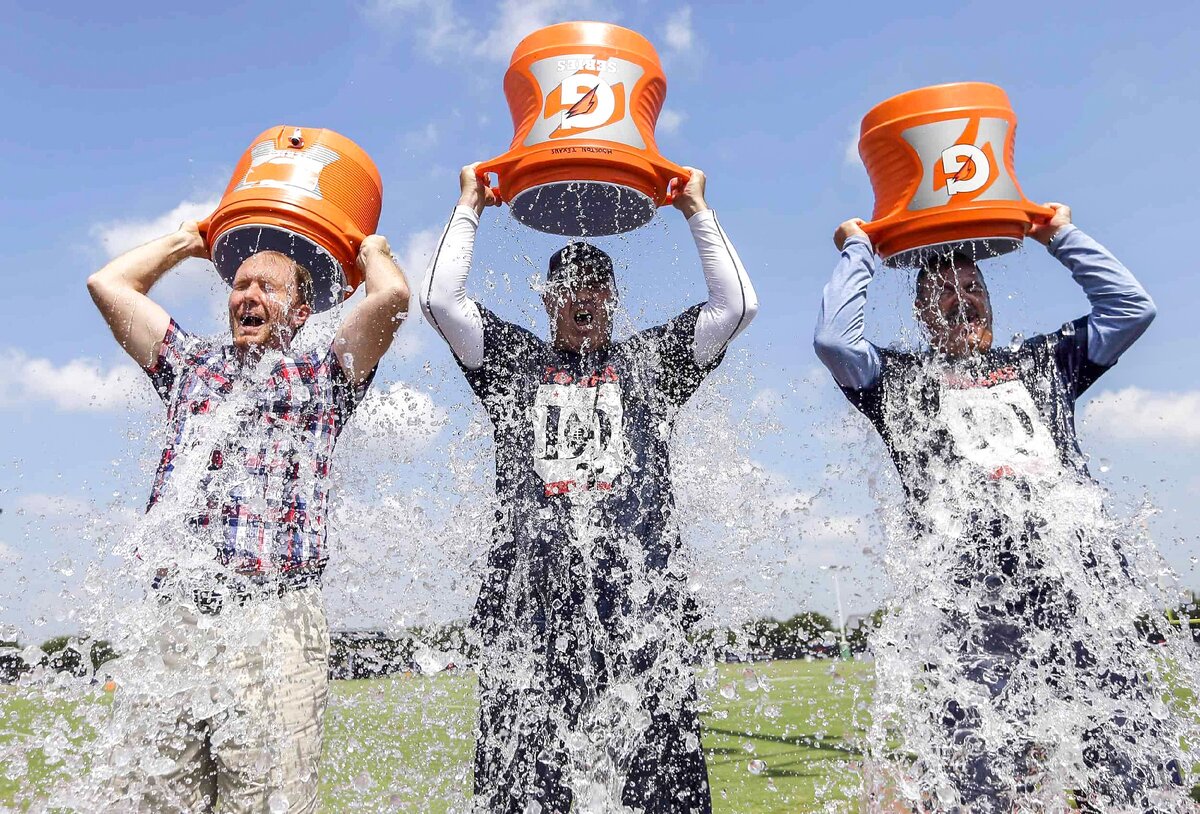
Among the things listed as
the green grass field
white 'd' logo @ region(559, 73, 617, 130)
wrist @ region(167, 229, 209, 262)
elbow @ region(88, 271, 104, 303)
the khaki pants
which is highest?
white 'd' logo @ region(559, 73, 617, 130)

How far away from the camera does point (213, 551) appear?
7.47 feet

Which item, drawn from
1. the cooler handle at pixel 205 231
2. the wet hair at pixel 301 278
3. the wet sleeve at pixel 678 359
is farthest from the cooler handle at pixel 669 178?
the cooler handle at pixel 205 231

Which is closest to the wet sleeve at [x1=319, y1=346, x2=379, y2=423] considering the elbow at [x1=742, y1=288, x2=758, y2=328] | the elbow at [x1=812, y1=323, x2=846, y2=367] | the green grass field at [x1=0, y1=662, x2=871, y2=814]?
the green grass field at [x1=0, y1=662, x2=871, y2=814]

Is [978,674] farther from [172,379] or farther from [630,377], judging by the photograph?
[172,379]

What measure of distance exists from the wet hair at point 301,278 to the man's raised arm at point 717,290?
4.15 ft

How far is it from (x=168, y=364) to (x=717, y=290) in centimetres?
173

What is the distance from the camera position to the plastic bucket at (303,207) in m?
2.89

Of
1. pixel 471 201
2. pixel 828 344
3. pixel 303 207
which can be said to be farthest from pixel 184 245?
pixel 828 344

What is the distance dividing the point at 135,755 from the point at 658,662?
53.1 inches

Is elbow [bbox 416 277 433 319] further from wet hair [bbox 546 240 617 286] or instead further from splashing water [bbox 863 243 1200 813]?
splashing water [bbox 863 243 1200 813]

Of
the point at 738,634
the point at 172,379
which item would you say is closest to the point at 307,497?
the point at 172,379

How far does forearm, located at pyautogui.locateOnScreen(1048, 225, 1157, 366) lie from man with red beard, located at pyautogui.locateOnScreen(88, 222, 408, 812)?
2.28m

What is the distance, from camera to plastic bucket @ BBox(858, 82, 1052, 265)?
297 centimetres

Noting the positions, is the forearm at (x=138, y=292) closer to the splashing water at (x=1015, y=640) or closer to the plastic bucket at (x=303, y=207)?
the plastic bucket at (x=303, y=207)
